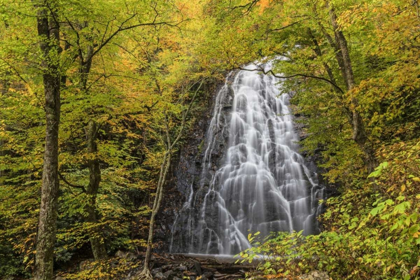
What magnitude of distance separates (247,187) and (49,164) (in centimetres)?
1003

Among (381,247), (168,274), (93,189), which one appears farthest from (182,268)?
(381,247)

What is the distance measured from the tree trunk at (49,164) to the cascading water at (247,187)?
781 cm

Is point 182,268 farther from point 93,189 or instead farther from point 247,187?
point 247,187

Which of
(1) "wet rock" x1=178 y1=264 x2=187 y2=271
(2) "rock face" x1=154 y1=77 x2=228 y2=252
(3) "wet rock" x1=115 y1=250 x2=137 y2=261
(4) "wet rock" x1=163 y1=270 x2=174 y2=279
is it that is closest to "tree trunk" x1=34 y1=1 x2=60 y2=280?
(4) "wet rock" x1=163 y1=270 x2=174 y2=279

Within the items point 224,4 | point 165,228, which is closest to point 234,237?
point 165,228

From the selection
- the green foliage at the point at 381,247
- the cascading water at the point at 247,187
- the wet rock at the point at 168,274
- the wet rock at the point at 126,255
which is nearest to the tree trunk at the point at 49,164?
the green foliage at the point at 381,247

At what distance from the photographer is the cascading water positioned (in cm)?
1184

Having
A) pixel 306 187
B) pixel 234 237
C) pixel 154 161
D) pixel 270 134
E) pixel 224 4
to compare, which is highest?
pixel 224 4

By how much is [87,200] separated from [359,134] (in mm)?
7296

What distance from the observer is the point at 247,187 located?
13.2 metres

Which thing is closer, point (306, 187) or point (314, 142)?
point (314, 142)

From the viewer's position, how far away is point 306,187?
1237 centimetres

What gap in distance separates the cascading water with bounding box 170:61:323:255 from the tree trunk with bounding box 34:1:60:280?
7814 mm

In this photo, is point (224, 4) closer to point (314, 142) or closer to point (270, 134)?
point (314, 142)
